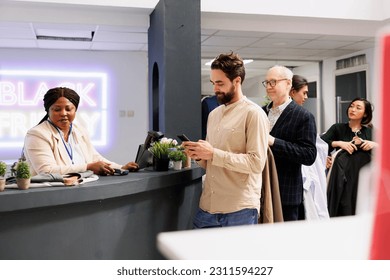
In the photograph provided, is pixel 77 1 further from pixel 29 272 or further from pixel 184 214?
pixel 29 272

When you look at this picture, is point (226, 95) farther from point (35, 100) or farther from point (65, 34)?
point (35, 100)

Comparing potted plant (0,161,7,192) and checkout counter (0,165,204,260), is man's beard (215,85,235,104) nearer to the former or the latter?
checkout counter (0,165,204,260)

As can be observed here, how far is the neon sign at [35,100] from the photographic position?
8258 millimetres

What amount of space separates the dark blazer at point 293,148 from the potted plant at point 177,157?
64 cm

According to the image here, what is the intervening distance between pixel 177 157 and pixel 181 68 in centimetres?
236

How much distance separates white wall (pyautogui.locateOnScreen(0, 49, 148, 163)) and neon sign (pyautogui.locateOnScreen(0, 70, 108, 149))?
0.15 meters

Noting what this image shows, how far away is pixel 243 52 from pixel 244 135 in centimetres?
732

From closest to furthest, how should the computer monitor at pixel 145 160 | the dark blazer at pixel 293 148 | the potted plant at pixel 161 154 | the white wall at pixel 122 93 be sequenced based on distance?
1. the dark blazer at pixel 293 148
2. the potted plant at pixel 161 154
3. the computer monitor at pixel 145 160
4. the white wall at pixel 122 93

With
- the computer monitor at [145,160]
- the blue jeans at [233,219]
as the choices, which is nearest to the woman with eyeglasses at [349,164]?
the computer monitor at [145,160]

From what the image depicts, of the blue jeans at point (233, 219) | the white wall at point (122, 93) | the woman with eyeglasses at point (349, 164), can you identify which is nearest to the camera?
the blue jeans at point (233, 219)

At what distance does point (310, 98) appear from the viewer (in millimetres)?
10453

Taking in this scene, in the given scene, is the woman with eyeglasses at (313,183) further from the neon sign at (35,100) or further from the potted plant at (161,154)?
the neon sign at (35,100)

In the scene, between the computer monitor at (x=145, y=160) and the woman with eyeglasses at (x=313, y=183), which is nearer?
the woman with eyeglasses at (x=313, y=183)

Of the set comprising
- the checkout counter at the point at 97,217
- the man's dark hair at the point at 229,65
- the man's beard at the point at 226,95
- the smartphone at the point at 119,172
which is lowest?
the checkout counter at the point at 97,217
